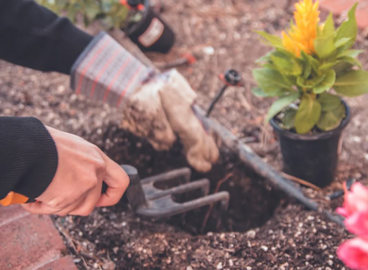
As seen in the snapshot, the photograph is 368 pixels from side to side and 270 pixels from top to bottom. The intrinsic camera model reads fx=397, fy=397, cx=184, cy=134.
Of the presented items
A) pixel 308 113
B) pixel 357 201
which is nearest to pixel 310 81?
pixel 308 113

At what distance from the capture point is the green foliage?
99.2 inches

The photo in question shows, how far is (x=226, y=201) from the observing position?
5.29ft

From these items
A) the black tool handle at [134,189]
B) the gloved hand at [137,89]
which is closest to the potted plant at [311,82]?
the gloved hand at [137,89]

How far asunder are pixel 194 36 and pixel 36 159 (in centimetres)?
220

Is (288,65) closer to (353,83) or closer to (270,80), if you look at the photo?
(270,80)

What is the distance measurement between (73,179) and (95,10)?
184 cm

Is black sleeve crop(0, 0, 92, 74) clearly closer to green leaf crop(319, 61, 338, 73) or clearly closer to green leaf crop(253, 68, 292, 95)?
green leaf crop(253, 68, 292, 95)

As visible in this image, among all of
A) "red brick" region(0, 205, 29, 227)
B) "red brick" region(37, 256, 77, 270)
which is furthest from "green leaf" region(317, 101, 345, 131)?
"red brick" region(0, 205, 29, 227)

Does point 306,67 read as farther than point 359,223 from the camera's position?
Yes

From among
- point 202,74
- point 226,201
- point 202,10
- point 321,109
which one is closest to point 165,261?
point 226,201

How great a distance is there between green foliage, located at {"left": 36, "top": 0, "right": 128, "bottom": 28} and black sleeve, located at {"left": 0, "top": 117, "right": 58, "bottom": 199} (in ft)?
5.79

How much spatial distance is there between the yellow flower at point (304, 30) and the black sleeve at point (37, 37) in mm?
862

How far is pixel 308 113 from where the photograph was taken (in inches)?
56.1

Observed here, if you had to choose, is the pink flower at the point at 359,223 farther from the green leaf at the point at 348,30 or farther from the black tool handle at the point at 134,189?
the green leaf at the point at 348,30
